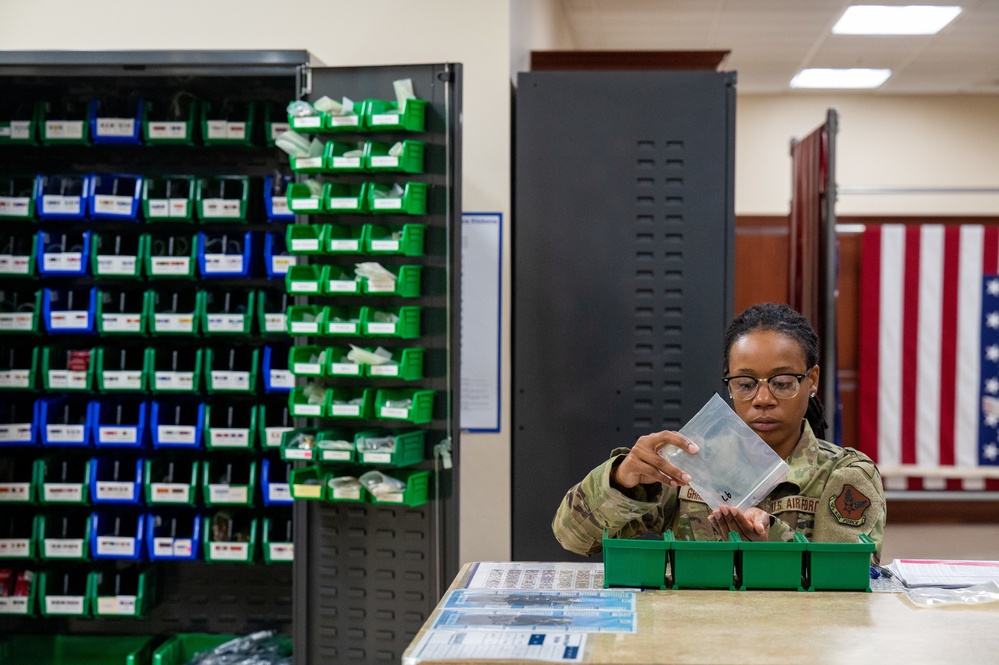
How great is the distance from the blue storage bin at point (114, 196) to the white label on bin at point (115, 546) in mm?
1378

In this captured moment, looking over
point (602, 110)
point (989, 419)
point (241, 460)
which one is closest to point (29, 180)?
point (241, 460)

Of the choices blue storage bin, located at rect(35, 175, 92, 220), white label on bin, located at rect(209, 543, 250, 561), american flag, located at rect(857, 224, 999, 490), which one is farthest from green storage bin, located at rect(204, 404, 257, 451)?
american flag, located at rect(857, 224, 999, 490)

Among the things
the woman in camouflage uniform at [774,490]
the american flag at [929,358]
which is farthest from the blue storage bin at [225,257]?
the american flag at [929,358]

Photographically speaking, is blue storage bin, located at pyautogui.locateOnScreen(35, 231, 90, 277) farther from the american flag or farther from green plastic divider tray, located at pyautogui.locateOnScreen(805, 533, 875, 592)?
the american flag

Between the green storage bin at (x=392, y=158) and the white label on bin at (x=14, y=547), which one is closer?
the green storage bin at (x=392, y=158)

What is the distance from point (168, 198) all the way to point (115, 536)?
4.82ft

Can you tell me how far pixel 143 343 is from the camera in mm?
4246

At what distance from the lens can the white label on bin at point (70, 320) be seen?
3955mm

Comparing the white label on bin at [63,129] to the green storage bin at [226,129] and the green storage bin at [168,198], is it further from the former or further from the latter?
the green storage bin at [226,129]

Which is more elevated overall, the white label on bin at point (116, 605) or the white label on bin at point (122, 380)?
the white label on bin at point (122, 380)

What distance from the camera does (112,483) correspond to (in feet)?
13.0

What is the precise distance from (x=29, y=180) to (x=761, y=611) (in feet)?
12.3

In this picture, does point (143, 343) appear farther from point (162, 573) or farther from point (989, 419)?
point (989, 419)

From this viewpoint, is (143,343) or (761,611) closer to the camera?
(761,611)
